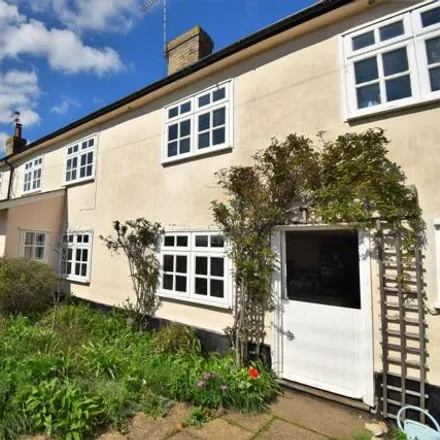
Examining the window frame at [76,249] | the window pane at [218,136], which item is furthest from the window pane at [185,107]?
the window frame at [76,249]

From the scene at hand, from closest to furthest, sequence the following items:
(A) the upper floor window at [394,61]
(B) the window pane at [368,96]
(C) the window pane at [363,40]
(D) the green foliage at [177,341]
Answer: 1. (A) the upper floor window at [394,61]
2. (B) the window pane at [368,96]
3. (C) the window pane at [363,40]
4. (D) the green foliage at [177,341]

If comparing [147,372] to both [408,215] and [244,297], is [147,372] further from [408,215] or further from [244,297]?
[408,215]

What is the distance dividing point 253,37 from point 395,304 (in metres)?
6.16

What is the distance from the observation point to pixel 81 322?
27.5 ft

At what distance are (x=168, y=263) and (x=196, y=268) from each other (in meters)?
1.04

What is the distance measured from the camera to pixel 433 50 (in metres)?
5.00

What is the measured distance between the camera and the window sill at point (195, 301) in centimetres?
684

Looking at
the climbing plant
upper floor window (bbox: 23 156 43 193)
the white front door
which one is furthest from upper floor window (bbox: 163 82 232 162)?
upper floor window (bbox: 23 156 43 193)

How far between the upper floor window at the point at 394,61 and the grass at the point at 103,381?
17.5 ft

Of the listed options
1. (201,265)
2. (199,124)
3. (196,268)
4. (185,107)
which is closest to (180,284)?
(196,268)

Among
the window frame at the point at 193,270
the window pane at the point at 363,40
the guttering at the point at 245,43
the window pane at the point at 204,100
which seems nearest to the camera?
the window pane at the point at 363,40

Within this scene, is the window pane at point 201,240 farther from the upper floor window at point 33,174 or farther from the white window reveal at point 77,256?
the upper floor window at point 33,174

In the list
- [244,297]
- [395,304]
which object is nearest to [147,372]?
[244,297]

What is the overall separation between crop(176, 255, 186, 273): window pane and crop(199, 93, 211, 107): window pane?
4016mm
